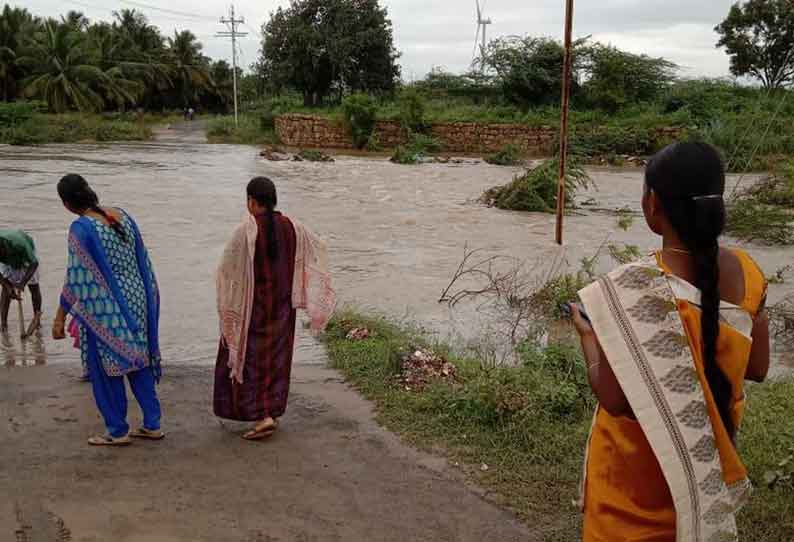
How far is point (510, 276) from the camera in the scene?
930cm

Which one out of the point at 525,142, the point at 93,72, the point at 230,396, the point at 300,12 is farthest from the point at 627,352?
the point at 93,72

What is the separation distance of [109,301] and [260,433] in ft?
3.36

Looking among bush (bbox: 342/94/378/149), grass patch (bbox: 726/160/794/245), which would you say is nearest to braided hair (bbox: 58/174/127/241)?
grass patch (bbox: 726/160/794/245)

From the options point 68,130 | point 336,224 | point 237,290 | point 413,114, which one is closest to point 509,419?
point 237,290

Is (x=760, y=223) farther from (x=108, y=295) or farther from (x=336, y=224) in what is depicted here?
(x=108, y=295)

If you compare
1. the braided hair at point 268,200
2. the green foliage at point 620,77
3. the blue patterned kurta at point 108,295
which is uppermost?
the green foliage at point 620,77

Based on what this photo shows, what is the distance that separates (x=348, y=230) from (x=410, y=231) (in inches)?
42.3

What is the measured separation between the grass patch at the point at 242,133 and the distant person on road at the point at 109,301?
36409mm

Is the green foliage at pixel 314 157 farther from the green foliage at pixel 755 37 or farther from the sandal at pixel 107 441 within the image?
the sandal at pixel 107 441

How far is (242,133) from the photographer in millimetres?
42688

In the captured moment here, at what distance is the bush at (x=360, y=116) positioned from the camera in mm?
33938

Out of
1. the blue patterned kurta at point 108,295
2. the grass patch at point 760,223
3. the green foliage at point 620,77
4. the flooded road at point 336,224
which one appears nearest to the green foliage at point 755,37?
the green foliage at point 620,77

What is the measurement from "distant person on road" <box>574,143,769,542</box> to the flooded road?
14.5 feet

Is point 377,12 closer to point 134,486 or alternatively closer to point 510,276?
point 510,276
